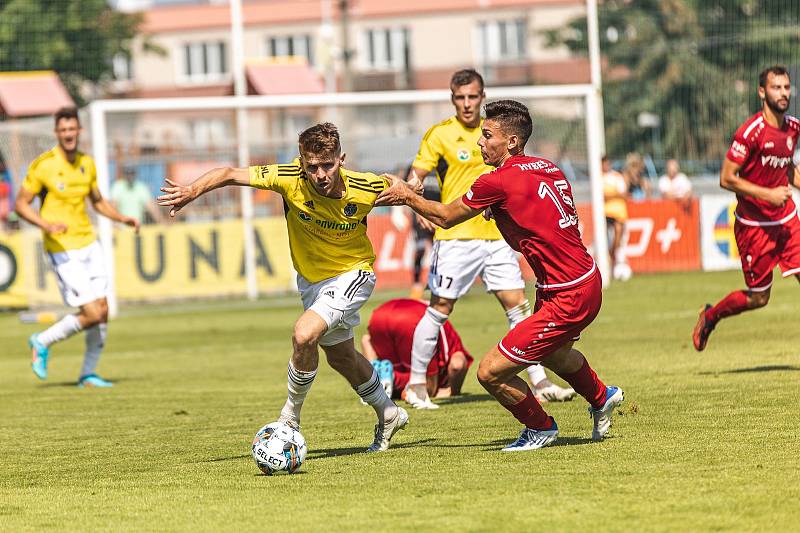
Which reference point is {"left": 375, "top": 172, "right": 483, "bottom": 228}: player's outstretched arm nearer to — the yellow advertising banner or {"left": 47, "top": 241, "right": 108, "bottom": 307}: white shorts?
{"left": 47, "top": 241, "right": 108, "bottom": 307}: white shorts

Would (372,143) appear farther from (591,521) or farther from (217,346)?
(591,521)

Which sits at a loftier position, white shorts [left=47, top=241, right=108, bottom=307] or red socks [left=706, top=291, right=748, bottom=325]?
white shorts [left=47, top=241, right=108, bottom=307]

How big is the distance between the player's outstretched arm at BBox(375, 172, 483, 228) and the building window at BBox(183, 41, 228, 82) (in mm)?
58576

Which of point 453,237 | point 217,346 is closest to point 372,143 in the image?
point 217,346

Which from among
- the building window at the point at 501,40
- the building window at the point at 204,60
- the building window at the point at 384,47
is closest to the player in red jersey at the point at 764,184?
the building window at the point at 501,40

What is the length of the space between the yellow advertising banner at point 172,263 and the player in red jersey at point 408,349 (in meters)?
12.7

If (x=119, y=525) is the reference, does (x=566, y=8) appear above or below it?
above

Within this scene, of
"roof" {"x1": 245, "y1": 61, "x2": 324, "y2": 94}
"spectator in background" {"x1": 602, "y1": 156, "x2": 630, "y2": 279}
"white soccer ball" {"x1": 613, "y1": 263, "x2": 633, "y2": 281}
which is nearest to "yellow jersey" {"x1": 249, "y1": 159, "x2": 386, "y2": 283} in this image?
"white soccer ball" {"x1": 613, "y1": 263, "x2": 633, "y2": 281}

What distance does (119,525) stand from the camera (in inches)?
259

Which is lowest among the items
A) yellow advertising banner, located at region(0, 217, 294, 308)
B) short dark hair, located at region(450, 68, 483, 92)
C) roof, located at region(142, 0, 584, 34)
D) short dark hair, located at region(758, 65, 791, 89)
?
yellow advertising banner, located at region(0, 217, 294, 308)

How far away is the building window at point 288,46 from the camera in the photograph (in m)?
64.7

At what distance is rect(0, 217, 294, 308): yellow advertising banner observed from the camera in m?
23.8

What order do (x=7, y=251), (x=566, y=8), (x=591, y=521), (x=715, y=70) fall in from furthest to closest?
(x=566, y=8)
(x=715, y=70)
(x=7, y=251)
(x=591, y=521)

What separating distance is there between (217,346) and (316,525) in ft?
37.1
